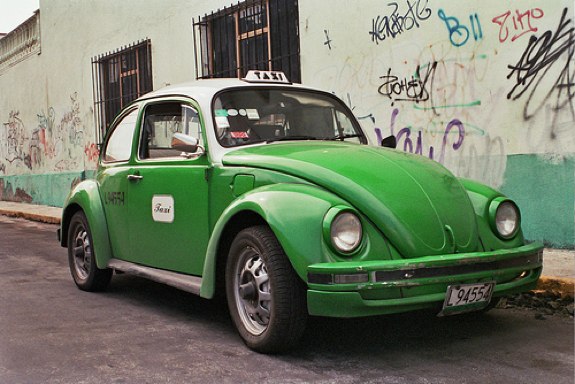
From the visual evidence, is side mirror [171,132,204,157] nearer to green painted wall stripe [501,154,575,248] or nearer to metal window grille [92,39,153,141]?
green painted wall stripe [501,154,575,248]

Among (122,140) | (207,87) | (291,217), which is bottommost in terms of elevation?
(291,217)

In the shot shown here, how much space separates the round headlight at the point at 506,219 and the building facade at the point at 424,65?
7.99 ft

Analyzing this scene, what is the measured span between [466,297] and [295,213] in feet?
3.30

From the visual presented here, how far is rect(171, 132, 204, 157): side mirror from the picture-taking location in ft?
14.8

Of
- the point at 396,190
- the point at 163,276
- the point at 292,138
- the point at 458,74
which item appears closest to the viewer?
the point at 396,190

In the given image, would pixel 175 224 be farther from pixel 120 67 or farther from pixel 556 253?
pixel 120 67

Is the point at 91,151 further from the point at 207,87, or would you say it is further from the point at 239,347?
the point at 239,347

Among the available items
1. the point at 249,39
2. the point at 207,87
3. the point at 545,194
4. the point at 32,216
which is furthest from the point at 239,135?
the point at 32,216

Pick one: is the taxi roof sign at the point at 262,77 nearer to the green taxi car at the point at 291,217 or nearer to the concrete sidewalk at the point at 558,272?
the green taxi car at the point at 291,217

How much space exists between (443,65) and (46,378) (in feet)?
17.9

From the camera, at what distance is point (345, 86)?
344 inches

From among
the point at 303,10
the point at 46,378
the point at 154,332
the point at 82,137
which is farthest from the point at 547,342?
the point at 82,137

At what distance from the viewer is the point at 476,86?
7.10 metres

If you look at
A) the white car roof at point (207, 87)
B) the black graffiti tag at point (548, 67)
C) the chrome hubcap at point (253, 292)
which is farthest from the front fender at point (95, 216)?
the black graffiti tag at point (548, 67)
